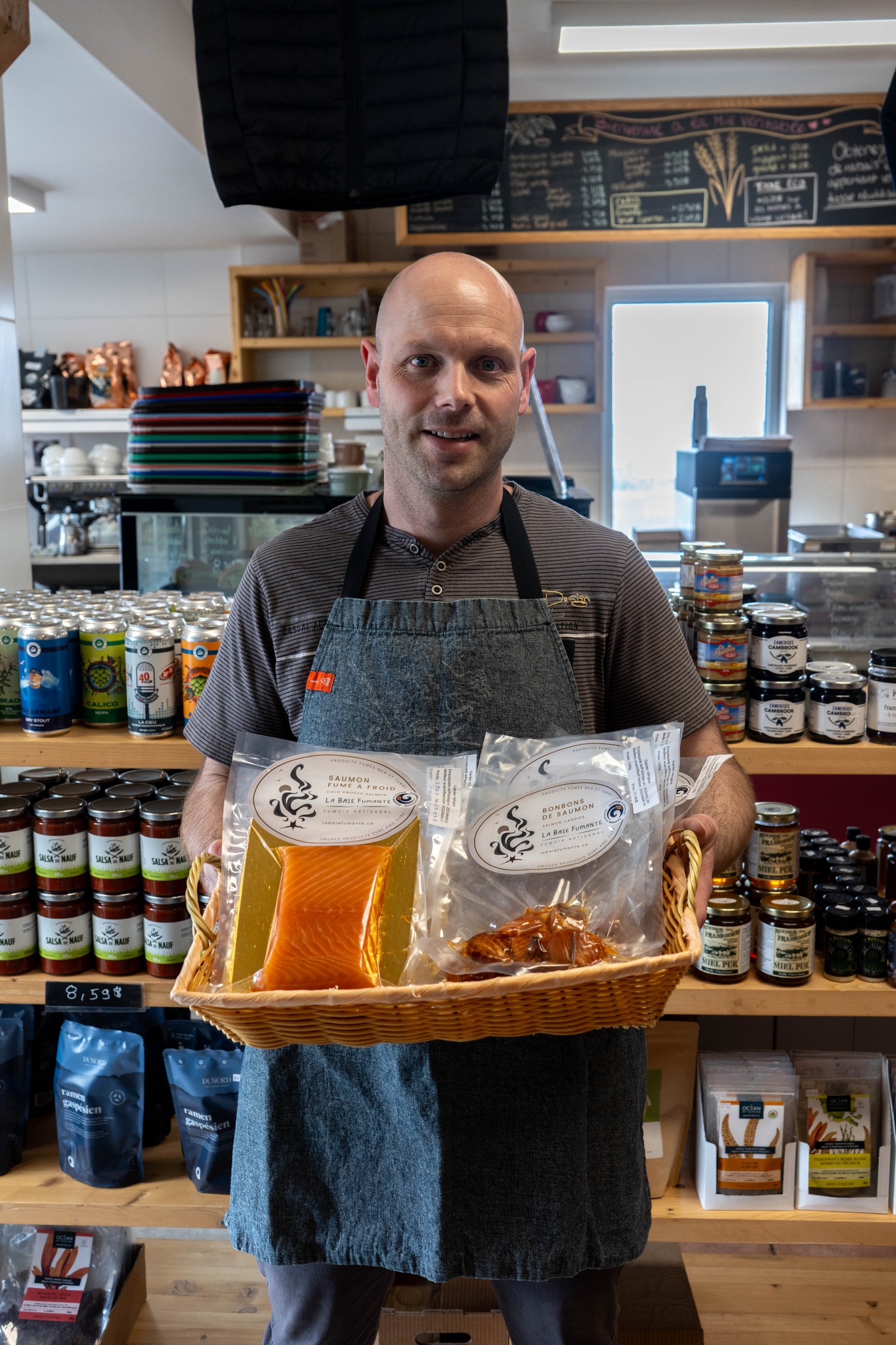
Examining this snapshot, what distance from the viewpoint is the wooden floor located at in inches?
81.3

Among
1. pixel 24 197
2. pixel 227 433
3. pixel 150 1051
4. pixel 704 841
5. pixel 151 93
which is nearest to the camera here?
pixel 704 841

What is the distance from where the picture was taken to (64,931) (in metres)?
1.82

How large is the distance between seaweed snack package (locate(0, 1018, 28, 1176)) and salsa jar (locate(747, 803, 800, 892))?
127 cm

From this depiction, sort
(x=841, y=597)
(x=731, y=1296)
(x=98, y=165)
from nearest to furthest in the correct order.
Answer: (x=731, y=1296) < (x=841, y=597) < (x=98, y=165)

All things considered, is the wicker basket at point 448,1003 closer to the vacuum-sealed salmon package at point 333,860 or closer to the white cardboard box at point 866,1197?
the vacuum-sealed salmon package at point 333,860

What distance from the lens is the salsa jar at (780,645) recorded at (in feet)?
5.44

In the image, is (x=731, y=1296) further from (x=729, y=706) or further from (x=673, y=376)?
(x=673, y=376)

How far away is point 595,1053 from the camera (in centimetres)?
140

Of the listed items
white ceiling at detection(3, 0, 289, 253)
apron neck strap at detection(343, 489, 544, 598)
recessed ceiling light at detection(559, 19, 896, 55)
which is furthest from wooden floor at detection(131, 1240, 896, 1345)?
recessed ceiling light at detection(559, 19, 896, 55)

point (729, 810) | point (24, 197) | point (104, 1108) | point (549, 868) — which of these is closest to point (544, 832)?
point (549, 868)

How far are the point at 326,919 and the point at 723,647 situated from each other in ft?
2.75

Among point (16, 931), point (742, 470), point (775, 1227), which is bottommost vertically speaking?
point (775, 1227)

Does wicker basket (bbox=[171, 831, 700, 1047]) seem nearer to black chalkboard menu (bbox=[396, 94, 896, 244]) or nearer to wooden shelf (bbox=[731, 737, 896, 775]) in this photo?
wooden shelf (bbox=[731, 737, 896, 775])

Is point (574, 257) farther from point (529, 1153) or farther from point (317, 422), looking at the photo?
point (529, 1153)
